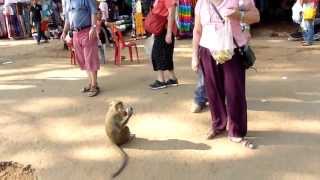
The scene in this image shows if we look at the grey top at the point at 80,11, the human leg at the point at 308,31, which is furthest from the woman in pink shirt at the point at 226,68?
the human leg at the point at 308,31

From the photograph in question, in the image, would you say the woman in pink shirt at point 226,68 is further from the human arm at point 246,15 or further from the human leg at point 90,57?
the human leg at point 90,57

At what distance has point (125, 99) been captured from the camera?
6566 millimetres

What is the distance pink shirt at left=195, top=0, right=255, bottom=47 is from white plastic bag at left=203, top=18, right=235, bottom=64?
0.04 meters

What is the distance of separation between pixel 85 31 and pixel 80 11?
25 cm

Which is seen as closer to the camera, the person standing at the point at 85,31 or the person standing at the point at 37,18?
the person standing at the point at 85,31

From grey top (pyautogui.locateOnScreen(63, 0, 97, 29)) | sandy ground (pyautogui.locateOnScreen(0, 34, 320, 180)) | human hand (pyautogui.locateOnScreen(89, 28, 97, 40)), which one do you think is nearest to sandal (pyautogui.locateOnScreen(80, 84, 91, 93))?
sandy ground (pyautogui.locateOnScreen(0, 34, 320, 180))

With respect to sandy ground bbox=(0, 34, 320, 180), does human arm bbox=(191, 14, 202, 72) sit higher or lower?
higher

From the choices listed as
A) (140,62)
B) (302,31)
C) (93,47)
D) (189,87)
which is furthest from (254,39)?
(93,47)

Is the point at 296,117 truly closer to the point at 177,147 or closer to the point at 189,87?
the point at 177,147

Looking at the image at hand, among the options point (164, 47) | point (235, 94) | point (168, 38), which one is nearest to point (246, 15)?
point (235, 94)

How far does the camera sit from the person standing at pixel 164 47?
6312 mm

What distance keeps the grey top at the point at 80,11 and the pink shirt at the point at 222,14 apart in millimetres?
2164

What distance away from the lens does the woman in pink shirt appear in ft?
14.2

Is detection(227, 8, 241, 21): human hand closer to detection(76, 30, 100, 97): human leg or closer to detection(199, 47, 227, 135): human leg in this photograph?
detection(199, 47, 227, 135): human leg
